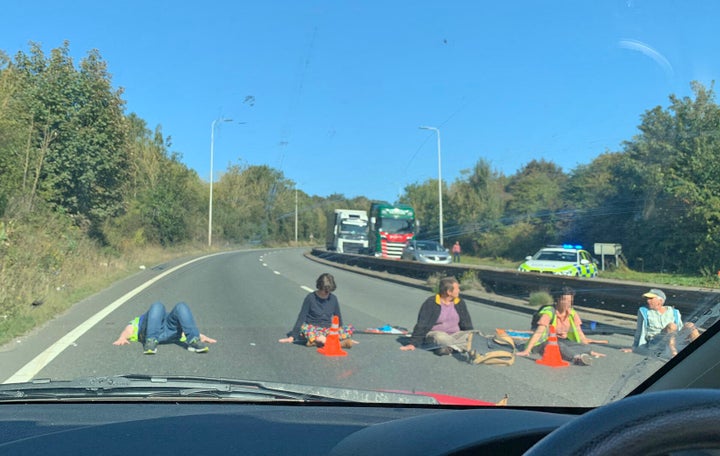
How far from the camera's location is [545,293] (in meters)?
9.48

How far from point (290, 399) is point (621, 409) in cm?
297

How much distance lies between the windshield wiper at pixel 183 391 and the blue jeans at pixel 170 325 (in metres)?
4.53

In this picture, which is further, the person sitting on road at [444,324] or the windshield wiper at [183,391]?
the person sitting on road at [444,324]

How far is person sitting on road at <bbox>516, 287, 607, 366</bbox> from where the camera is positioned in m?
7.47

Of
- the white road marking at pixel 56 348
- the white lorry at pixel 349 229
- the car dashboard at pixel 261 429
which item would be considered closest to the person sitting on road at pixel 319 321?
the white road marking at pixel 56 348

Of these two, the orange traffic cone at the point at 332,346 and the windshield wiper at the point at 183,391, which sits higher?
the windshield wiper at the point at 183,391

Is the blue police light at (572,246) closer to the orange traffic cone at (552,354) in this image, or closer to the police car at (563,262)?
the police car at (563,262)

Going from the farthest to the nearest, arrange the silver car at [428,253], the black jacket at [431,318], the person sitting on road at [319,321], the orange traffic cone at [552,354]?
the silver car at [428,253], the person sitting on road at [319,321], the black jacket at [431,318], the orange traffic cone at [552,354]

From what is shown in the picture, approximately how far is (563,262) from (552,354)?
1.51 m

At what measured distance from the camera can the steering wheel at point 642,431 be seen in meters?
1.18

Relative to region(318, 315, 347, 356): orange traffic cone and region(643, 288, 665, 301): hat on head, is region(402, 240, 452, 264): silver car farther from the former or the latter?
region(643, 288, 665, 301): hat on head

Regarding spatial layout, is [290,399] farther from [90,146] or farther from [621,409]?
[90,146]

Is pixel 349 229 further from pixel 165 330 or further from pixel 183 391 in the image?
pixel 183 391

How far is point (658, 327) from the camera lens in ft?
14.4
